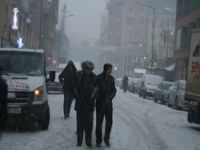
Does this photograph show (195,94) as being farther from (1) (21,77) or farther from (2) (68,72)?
(1) (21,77)

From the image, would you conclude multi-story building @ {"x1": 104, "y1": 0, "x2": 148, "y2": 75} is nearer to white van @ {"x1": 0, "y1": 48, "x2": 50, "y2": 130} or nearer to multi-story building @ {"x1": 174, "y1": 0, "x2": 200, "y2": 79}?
multi-story building @ {"x1": 174, "y1": 0, "x2": 200, "y2": 79}

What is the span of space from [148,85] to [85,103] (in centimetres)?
3968

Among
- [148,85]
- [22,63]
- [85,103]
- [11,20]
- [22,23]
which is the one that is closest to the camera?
[85,103]

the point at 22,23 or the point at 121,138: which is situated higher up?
the point at 22,23

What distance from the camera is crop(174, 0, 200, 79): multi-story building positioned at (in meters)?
70.2

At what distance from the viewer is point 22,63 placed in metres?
18.7

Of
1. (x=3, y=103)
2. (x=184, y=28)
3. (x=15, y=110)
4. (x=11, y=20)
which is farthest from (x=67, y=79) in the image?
(x=184, y=28)

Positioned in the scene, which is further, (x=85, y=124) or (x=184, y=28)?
(x=184, y=28)

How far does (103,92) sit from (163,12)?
146178mm

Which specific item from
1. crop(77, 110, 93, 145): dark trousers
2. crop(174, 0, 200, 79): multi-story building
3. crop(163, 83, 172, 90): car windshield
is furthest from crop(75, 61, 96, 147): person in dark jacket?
crop(174, 0, 200, 79): multi-story building

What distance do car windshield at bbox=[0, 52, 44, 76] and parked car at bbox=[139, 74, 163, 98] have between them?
34.1 m

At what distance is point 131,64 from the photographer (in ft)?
548

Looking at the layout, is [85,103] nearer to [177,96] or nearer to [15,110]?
[15,110]

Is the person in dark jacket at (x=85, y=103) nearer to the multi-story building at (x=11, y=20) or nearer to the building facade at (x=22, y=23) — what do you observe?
the building facade at (x=22, y=23)
